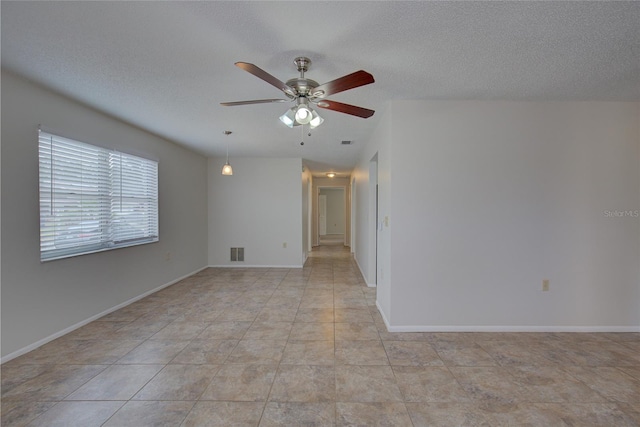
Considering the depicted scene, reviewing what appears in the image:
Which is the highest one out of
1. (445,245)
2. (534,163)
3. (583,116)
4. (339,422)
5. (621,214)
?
(583,116)

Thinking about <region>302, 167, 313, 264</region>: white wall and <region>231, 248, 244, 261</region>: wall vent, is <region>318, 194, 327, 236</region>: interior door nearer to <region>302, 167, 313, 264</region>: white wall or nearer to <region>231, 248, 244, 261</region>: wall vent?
<region>302, 167, 313, 264</region>: white wall

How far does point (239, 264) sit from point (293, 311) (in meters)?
3.10

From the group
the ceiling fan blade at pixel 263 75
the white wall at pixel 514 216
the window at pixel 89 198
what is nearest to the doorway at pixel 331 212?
the window at pixel 89 198

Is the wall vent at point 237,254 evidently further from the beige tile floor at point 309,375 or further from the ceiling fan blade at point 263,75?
the ceiling fan blade at point 263,75

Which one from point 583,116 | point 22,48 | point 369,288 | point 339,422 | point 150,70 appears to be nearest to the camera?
point 339,422

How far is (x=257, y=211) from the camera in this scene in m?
6.32

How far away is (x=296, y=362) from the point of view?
2.39 m

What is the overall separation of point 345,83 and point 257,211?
482 centimetres

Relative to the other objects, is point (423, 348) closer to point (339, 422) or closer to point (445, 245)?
point (445, 245)

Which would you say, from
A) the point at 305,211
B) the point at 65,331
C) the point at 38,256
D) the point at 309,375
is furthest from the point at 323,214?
the point at 309,375

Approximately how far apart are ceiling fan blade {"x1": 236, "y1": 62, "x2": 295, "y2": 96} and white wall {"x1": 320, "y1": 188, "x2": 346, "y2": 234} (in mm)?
11314

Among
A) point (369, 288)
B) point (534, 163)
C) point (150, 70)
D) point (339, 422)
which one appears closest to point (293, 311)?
point (369, 288)

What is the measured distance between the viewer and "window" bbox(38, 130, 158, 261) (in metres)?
2.74

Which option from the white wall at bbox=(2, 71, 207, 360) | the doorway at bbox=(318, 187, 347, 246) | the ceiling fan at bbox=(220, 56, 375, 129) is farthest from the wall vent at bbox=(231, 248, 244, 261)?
the doorway at bbox=(318, 187, 347, 246)
